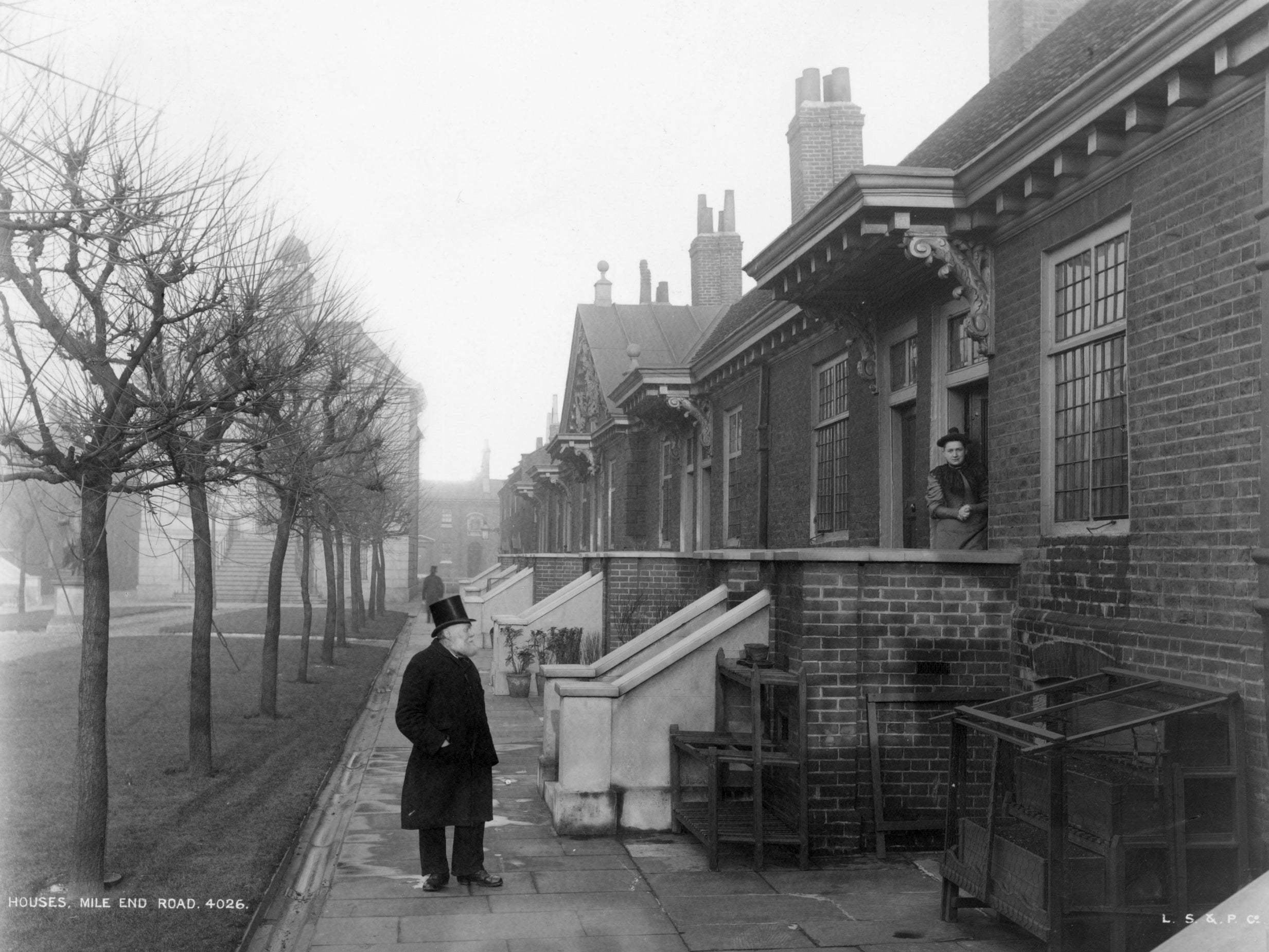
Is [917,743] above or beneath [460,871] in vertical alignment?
above

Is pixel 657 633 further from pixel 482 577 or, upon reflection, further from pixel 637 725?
pixel 482 577

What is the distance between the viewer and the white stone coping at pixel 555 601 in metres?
18.9

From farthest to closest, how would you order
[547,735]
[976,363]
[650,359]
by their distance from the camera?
[650,359], [547,735], [976,363]

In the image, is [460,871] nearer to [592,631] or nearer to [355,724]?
[355,724]

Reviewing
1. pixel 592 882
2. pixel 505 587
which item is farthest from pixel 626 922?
pixel 505 587

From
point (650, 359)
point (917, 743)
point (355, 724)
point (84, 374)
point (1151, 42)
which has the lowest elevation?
point (355, 724)

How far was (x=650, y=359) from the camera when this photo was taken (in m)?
37.7

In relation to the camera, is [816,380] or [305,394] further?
[816,380]

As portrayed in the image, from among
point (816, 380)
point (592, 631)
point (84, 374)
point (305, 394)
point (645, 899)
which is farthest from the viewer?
point (592, 631)

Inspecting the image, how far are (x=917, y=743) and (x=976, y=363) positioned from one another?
3.45 metres

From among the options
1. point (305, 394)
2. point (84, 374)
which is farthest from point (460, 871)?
point (305, 394)

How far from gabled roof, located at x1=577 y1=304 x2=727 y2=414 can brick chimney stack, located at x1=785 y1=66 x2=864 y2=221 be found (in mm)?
14868

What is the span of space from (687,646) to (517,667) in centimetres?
1031

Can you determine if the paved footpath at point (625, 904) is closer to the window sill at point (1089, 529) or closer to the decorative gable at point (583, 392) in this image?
the window sill at point (1089, 529)
